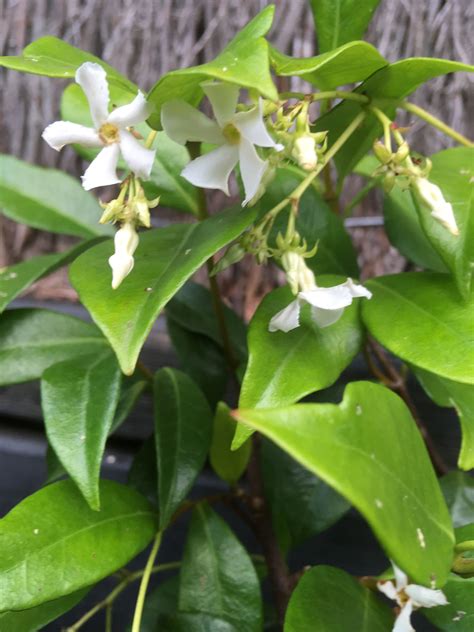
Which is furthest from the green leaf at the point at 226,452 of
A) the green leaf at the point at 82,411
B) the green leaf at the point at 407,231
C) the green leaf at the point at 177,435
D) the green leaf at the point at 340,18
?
the green leaf at the point at 340,18

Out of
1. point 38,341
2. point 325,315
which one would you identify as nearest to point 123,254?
point 325,315

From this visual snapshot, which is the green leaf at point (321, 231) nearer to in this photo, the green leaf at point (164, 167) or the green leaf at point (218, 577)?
the green leaf at point (164, 167)

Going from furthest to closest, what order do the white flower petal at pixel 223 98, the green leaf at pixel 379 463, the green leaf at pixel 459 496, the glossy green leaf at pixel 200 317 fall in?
the glossy green leaf at pixel 200 317
the green leaf at pixel 459 496
the white flower petal at pixel 223 98
the green leaf at pixel 379 463

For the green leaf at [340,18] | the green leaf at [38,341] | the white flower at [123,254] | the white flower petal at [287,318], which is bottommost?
the green leaf at [38,341]

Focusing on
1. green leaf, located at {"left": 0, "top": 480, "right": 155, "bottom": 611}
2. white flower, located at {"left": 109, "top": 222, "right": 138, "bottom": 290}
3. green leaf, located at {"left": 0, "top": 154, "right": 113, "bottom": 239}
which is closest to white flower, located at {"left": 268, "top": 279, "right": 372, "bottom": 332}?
white flower, located at {"left": 109, "top": 222, "right": 138, "bottom": 290}

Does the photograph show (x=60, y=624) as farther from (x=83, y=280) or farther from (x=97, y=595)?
(x=83, y=280)

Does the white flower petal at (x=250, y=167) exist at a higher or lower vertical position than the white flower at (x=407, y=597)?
higher

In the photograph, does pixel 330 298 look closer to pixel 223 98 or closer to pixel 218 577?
pixel 223 98

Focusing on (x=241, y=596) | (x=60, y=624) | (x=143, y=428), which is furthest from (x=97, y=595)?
(x=241, y=596)
